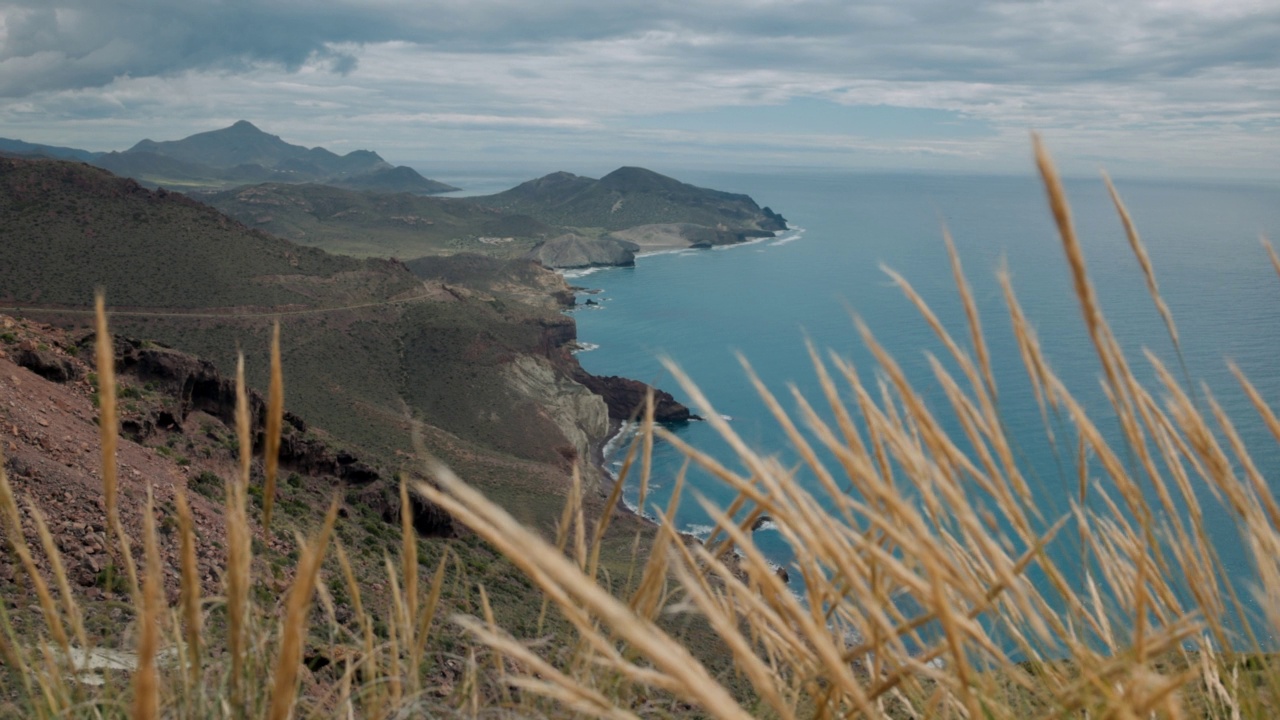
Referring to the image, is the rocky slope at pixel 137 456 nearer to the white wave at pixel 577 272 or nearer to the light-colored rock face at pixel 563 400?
the light-colored rock face at pixel 563 400

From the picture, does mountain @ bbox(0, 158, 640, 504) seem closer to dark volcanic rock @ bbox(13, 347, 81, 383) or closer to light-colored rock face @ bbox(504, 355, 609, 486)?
light-colored rock face @ bbox(504, 355, 609, 486)

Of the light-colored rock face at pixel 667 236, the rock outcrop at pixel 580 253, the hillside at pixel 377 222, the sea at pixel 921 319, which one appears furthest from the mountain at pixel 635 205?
the rock outcrop at pixel 580 253

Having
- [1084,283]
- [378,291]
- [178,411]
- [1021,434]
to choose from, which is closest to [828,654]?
[1084,283]

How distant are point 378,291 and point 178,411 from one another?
33.5m

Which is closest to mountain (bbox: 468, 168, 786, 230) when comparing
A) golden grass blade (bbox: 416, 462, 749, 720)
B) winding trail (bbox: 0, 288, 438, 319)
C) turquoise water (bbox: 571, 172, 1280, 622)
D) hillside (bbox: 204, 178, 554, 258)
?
turquoise water (bbox: 571, 172, 1280, 622)

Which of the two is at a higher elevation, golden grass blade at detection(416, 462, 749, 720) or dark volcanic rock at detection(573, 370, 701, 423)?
golden grass blade at detection(416, 462, 749, 720)

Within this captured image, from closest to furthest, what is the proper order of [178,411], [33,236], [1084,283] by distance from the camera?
[1084,283] → [178,411] → [33,236]

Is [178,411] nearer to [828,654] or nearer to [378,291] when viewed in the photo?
[828,654]

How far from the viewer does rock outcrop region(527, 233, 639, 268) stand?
334 ft

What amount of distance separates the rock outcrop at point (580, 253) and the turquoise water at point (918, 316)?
2.86m

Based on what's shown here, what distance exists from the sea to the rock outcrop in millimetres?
2920

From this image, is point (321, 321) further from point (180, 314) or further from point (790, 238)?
point (790, 238)

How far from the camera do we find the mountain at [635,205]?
428 feet

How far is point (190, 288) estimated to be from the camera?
3994 centimetres
